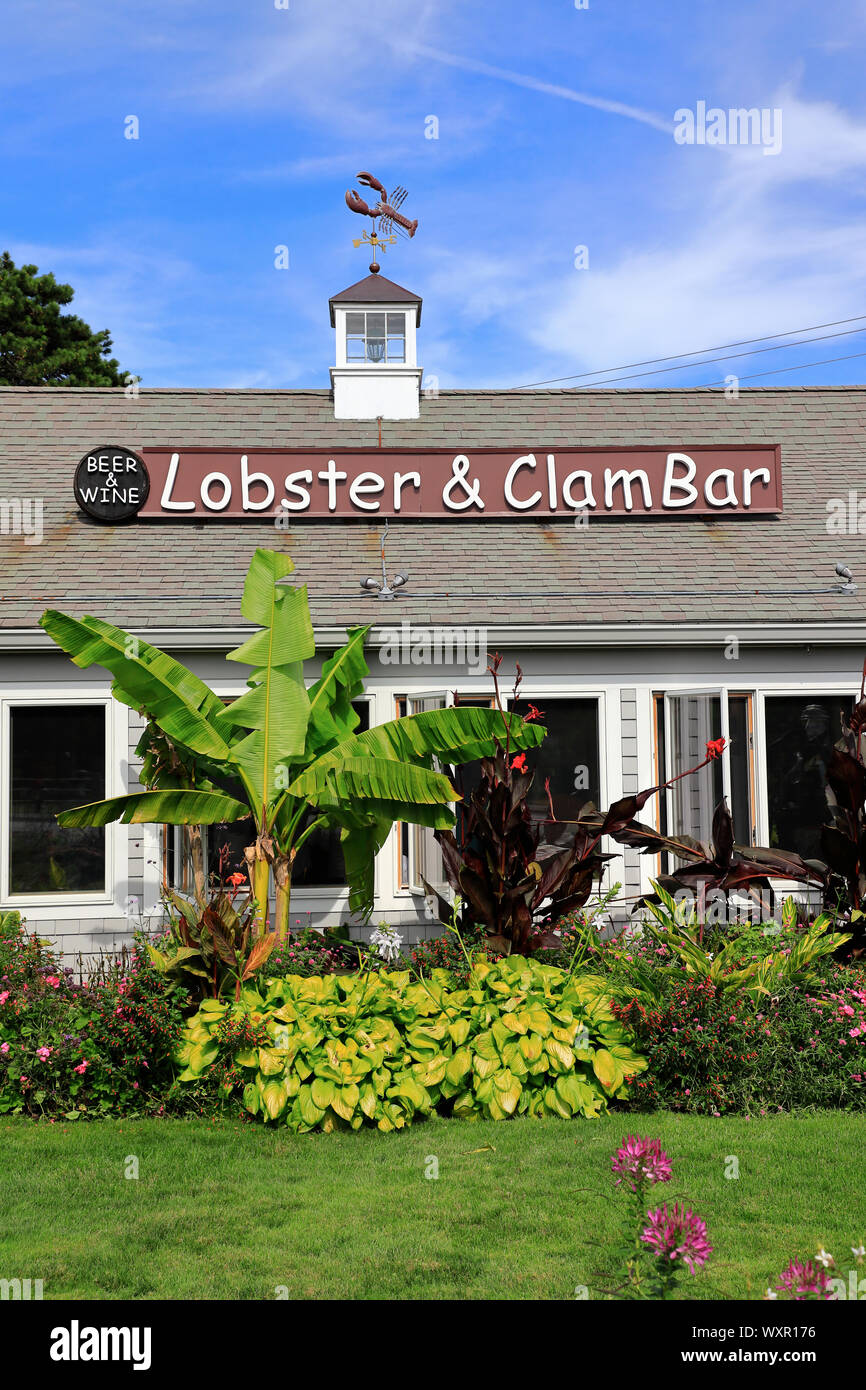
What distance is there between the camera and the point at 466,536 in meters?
12.7

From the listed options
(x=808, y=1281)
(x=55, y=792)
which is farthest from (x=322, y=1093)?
(x=55, y=792)

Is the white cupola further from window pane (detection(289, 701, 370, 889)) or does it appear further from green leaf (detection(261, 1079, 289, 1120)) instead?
green leaf (detection(261, 1079, 289, 1120))

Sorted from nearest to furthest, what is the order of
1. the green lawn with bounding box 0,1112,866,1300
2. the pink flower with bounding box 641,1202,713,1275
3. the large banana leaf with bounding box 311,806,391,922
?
the pink flower with bounding box 641,1202,713,1275 → the green lawn with bounding box 0,1112,866,1300 → the large banana leaf with bounding box 311,806,391,922

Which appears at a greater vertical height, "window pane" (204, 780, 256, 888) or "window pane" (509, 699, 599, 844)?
"window pane" (509, 699, 599, 844)

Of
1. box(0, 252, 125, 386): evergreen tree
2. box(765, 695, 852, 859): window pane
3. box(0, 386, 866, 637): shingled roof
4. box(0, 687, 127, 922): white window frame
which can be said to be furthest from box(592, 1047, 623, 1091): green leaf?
box(0, 252, 125, 386): evergreen tree

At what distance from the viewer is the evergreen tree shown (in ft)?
100

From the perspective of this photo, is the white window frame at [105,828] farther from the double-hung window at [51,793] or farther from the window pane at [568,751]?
the window pane at [568,751]

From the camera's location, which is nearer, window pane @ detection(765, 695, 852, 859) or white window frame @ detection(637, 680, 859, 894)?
white window frame @ detection(637, 680, 859, 894)

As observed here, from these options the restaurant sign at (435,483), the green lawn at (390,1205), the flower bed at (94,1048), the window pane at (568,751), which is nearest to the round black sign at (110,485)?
the restaurant sign at (435,483)

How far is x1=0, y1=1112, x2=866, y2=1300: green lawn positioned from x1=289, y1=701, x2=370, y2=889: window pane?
3.74m

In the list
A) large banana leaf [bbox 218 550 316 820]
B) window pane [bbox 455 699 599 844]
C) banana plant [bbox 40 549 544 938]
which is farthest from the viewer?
window pane [bbox 455 699 599 844]

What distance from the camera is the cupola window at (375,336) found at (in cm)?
1505

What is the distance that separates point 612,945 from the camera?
9.41m

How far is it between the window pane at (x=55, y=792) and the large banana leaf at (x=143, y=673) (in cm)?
200
